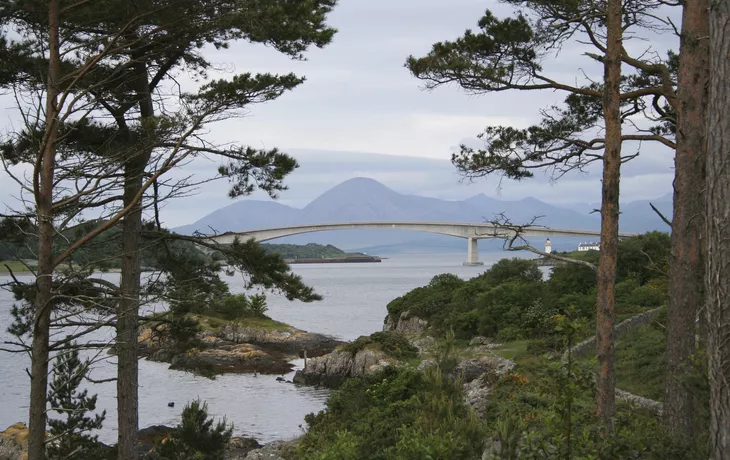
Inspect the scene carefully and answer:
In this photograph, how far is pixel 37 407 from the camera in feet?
23.9

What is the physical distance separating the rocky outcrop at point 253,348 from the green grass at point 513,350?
1463 centimetres

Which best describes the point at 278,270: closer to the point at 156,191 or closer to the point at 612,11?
the point at 156,191

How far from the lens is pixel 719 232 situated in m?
4.22

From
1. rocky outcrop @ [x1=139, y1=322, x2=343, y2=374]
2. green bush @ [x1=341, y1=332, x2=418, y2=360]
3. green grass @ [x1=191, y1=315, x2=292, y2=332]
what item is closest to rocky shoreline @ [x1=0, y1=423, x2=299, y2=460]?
green bush @ [x1=341, y1=332, x2=418, y2=360]

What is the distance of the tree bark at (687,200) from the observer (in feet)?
31.3

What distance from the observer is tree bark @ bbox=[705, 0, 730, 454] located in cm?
418

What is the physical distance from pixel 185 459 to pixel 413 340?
14.2 metres

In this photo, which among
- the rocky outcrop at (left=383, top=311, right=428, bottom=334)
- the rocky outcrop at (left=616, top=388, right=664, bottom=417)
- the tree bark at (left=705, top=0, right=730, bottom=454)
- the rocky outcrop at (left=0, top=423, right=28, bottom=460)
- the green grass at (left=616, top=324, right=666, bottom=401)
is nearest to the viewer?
the tree bark at (left=705, top=0, right=730, bottom=454)

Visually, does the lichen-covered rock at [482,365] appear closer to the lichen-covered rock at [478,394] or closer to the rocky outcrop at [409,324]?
the lichen-covered rock at [478,394]

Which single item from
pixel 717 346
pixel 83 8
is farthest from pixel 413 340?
pixel 717 346

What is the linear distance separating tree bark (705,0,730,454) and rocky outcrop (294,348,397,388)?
1960 centimetres

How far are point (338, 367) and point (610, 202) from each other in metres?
19.5

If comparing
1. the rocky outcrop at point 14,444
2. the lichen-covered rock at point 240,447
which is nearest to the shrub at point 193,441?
the lichen-covered rock at point 240,447

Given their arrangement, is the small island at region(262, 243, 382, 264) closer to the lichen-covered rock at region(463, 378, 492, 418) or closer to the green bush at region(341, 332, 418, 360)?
the green bush at region(341, 332, 418, 360)
